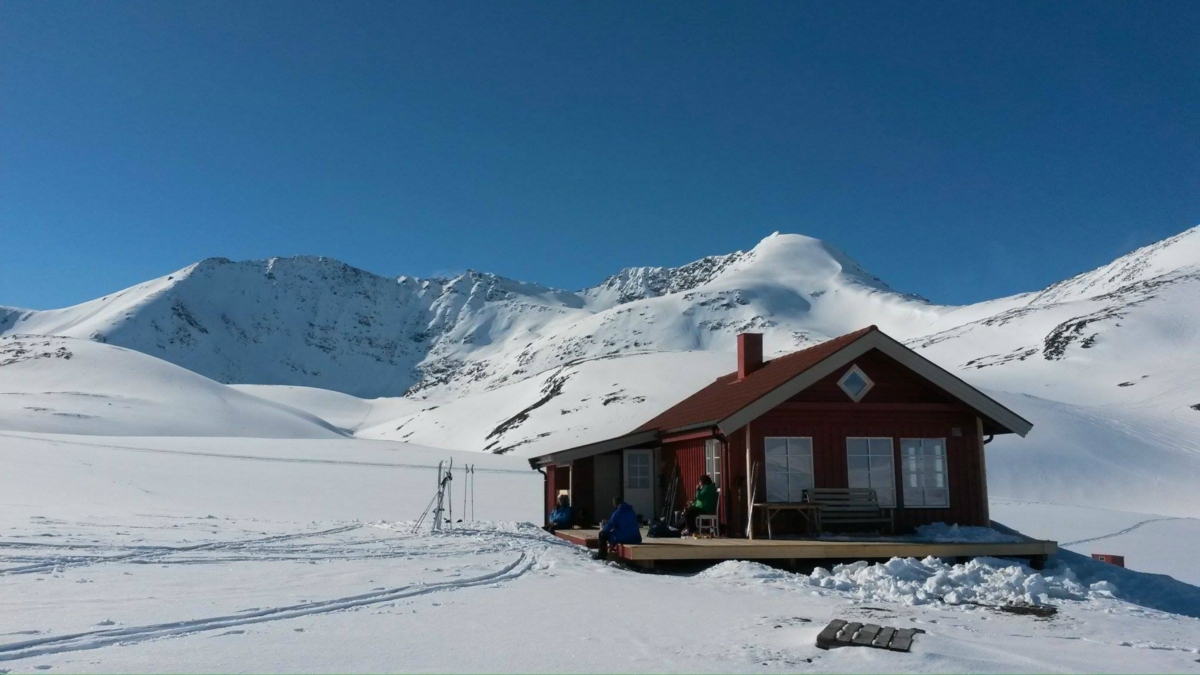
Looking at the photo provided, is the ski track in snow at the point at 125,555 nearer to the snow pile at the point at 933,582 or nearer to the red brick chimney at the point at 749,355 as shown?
the snow pile at the point at 933,582

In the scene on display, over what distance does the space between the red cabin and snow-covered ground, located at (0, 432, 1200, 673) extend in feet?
8.80

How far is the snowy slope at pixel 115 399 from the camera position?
6581 cm

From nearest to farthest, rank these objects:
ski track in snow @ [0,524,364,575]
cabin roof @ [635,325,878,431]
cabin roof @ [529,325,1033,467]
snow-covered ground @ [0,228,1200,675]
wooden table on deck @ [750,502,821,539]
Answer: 1. snow-covered ground @ [0,228,1200,675]
2. ski track in snow @ [0,524,364,575]
3. wooden table on deck @ [750,502,821,539]
4. cabin roof @ [529,325,1033,467]
5. cabin roof @ [635,325,878,431]

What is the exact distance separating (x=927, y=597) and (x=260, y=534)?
1382cm

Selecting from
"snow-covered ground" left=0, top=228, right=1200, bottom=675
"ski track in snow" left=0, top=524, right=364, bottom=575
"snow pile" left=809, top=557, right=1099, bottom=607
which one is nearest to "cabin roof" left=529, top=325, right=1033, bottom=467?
"snow-covered ground" left=0, top=228, right=1200, bottom=675

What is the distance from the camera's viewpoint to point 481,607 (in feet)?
32.9

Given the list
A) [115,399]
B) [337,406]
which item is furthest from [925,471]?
[337,406]

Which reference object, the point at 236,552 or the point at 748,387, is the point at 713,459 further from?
the point at 236,552

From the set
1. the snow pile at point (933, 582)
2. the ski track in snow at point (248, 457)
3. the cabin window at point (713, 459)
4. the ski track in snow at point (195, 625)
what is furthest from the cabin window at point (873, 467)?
the ski track in snow at point (248, 457)

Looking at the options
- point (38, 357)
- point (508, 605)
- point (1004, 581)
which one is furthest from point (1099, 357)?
point (38, 357)

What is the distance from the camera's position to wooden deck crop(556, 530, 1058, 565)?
14523 mm

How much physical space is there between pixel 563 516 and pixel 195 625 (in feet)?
45.6

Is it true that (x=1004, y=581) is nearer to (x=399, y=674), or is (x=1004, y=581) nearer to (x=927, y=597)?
(x=927, y=597)

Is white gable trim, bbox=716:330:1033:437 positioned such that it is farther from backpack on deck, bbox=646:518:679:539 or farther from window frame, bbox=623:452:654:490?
window frame, bbox=623:452:654:490
